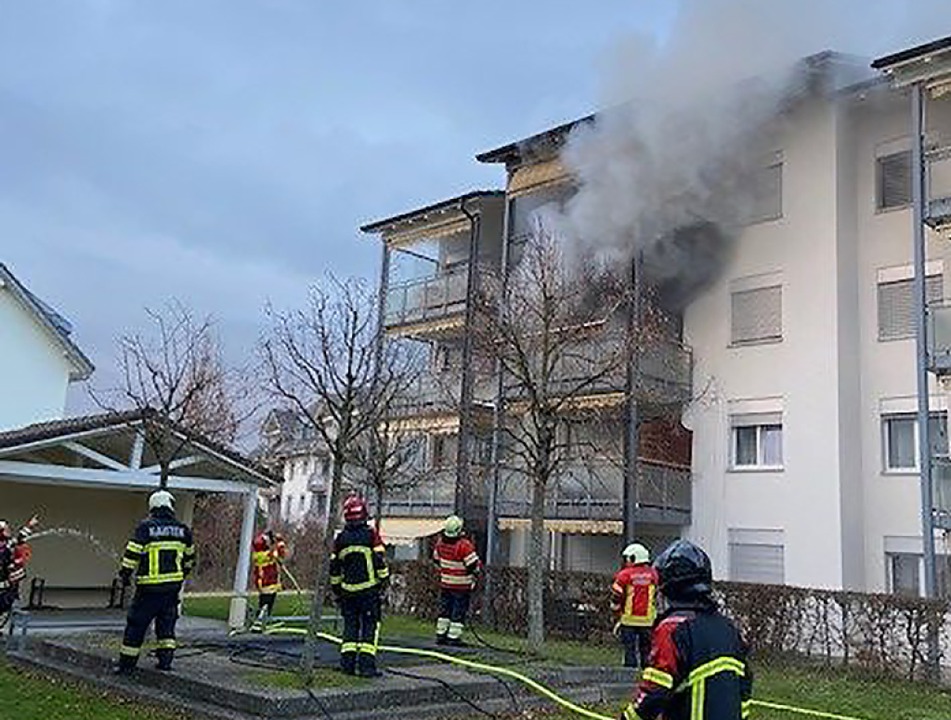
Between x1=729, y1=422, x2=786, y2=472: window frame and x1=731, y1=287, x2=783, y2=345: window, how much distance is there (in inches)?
67.7

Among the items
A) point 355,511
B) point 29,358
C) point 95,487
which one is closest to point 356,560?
point 355,511

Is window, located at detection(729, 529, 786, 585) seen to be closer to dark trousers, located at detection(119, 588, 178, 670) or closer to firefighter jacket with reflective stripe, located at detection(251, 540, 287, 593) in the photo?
firefighter jacket with reflective stripe, located at detection(251, 540, 287, 593)

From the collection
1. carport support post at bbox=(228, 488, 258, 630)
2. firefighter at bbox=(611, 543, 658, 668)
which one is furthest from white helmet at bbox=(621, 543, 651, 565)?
carport support post at bbox=(228, 488, 258, 630)

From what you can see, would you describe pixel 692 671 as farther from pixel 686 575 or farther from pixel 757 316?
pixel 757 316

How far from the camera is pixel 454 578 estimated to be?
49.3 ft

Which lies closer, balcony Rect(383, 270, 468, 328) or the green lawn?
the green lawn

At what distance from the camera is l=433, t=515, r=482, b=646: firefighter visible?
1474cm

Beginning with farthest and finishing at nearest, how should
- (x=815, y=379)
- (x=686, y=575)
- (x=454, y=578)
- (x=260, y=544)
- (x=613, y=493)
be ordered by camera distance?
(x=613, y=493) < (x=815, y=379) < (x=260, y=544) < (x=454, y=578) < (x=686, y=575)

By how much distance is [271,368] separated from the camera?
1659 centimetres

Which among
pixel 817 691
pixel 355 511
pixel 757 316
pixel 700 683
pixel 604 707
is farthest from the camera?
pixel 757 316

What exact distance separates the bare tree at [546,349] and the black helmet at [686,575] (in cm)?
1077

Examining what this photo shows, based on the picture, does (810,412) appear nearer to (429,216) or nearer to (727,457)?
(727,457)

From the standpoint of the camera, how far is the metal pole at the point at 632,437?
835 inches

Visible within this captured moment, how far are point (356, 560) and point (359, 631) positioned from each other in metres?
0.70
